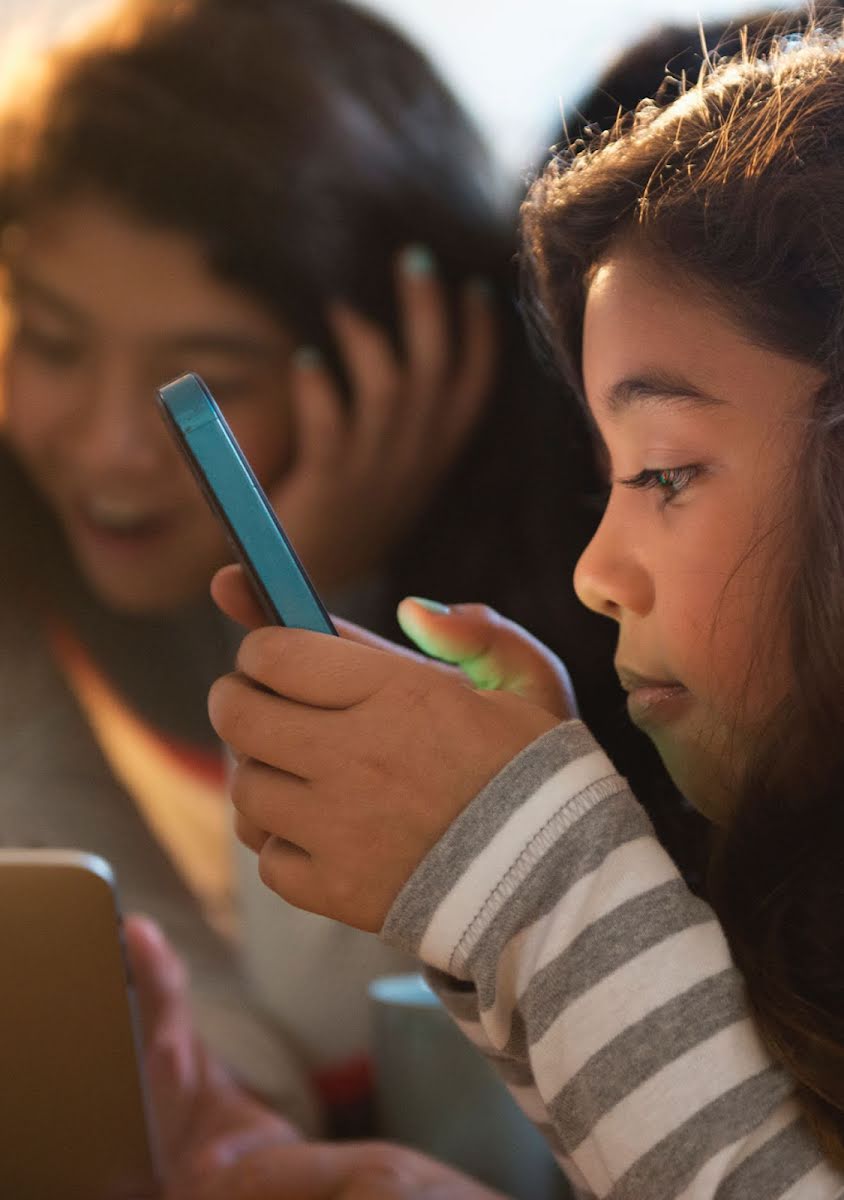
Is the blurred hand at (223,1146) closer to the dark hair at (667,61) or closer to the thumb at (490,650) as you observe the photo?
the thumb at (490,650)

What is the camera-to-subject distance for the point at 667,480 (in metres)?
0.47

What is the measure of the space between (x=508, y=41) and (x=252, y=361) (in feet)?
0.93

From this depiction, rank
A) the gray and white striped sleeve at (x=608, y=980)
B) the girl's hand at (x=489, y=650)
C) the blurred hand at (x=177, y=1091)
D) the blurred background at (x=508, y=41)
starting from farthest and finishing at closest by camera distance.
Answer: the blurred background at (x=508, y=41), the blurred hand at (x=177, y=1091), the girl's hand at (x=489, y=650), the gray and white striped sleeve at (x=608, y=980)

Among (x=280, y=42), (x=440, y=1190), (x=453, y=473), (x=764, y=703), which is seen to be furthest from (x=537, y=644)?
(x=280, y=42)

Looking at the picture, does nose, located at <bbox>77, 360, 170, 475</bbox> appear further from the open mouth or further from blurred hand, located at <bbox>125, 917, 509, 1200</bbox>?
blurred hand, located at <bbox>125, 917, 509, 1200</bbox>

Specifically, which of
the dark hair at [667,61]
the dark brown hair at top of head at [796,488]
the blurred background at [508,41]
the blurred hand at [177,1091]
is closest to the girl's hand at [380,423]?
the blurred background at [508,41]

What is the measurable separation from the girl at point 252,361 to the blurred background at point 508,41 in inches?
0.8

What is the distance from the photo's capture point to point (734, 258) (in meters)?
0.45

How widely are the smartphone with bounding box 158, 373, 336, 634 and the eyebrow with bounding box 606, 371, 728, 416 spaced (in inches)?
5.2

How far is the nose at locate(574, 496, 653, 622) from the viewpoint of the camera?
1.59 ft

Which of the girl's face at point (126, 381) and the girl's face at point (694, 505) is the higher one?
the girl's face at point (126, 381)

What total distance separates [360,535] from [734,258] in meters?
0.56

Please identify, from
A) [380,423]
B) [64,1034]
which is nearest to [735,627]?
[64,1034]

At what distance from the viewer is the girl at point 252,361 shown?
92 centimetres
